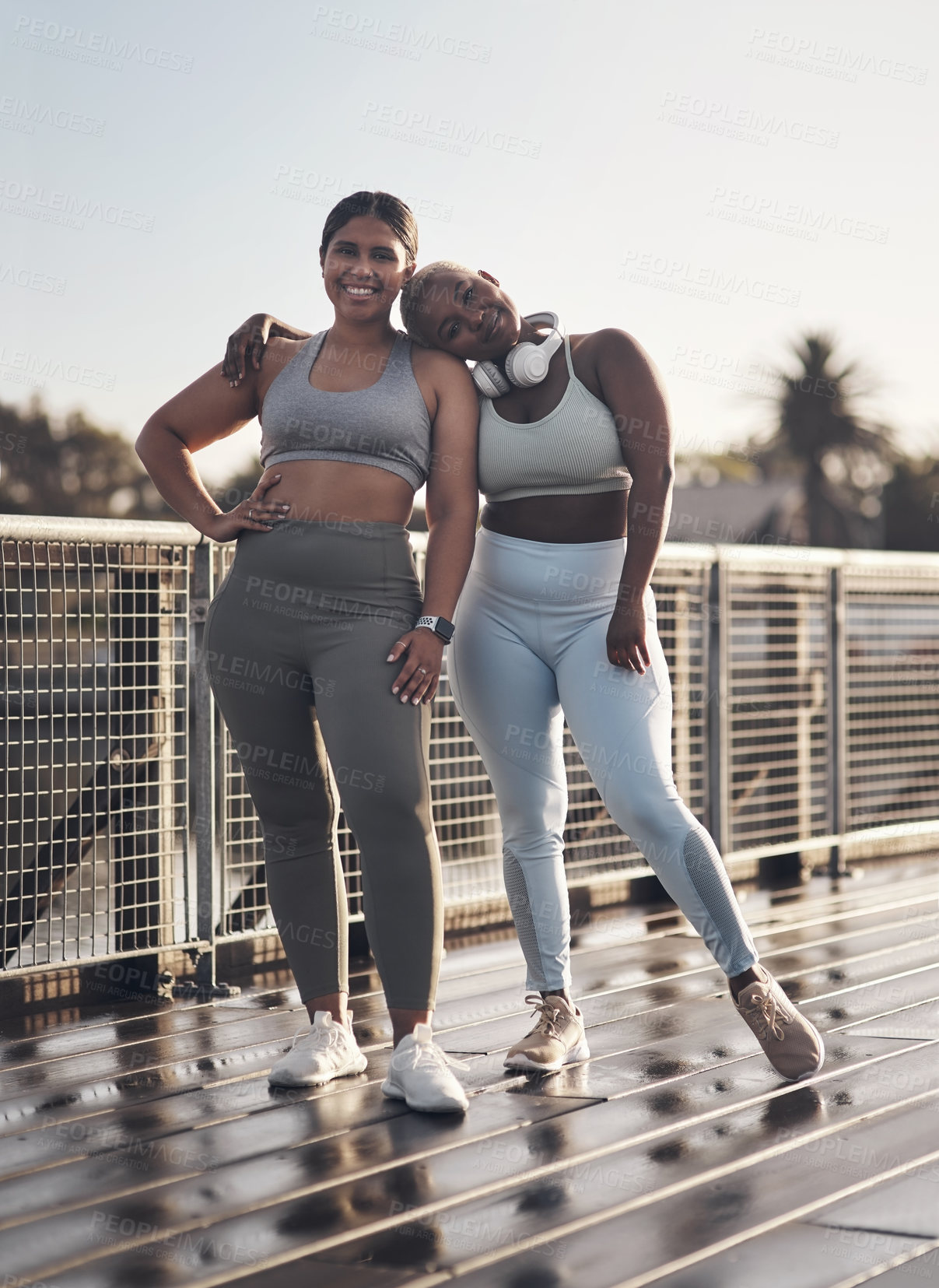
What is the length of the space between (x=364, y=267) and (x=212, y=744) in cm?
167

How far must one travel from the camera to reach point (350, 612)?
2.87m

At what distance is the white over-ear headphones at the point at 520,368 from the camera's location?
2934 mm

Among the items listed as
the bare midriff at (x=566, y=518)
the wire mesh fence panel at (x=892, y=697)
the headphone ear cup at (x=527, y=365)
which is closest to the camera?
the headphone ear cup at (x=527, y=365)

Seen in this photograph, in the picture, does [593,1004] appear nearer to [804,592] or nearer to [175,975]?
[175,975]

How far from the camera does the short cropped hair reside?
2938mm

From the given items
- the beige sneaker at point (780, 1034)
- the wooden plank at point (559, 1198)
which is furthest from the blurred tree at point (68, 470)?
the wooden plank at point (559, 1198)

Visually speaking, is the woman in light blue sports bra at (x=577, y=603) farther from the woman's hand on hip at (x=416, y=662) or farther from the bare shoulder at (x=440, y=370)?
the woman's hand on hip at (x=416, y=662)

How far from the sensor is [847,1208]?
2152mm

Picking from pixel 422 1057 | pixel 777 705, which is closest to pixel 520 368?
pixel 422 1057

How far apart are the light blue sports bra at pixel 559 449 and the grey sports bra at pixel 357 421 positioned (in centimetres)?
14

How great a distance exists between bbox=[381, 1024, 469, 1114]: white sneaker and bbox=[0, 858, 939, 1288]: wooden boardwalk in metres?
0.03

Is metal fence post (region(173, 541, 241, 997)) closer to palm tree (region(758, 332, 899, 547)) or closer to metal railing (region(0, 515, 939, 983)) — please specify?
metal railing (region(0, 515, 939, 983))

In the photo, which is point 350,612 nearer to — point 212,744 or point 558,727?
point 558,727

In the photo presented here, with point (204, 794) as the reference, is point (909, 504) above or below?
above
